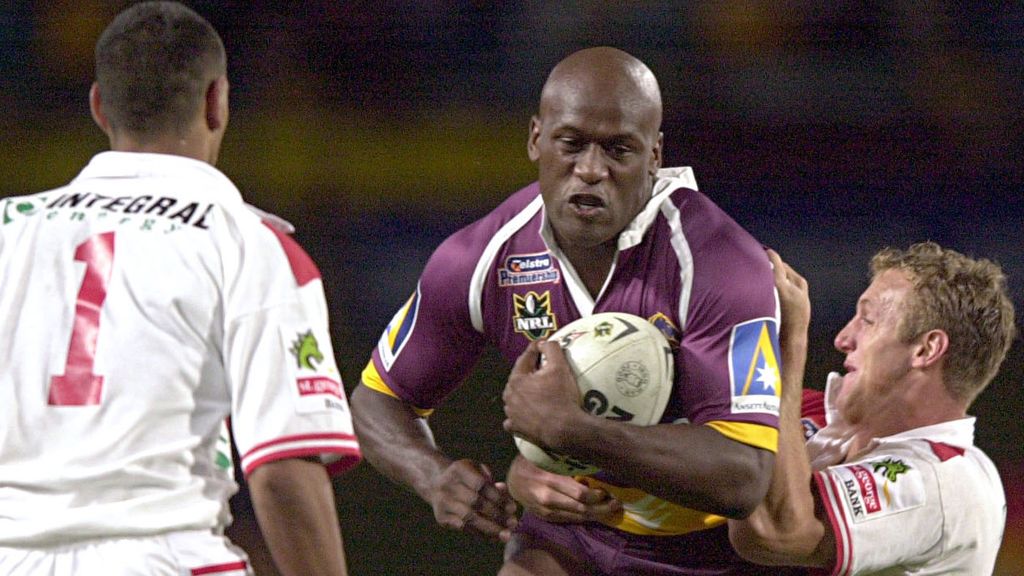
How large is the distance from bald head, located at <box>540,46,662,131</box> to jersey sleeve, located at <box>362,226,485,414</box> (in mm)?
515

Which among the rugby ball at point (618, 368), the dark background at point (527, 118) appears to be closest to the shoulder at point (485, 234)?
the rugby ball at point (618, 368)

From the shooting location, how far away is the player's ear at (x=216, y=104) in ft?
8.80

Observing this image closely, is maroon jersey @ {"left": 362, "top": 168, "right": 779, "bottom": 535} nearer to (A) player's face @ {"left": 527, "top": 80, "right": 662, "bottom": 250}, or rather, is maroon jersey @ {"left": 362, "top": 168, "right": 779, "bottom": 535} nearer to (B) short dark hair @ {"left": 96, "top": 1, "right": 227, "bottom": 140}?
(A) player's face @ {"left": 527, "top": 80, "right": 662, "bottom": 250}

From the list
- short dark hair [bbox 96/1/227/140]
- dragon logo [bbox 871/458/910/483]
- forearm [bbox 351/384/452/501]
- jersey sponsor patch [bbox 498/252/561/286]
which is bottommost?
forearm [bbox 351/384/452/501]

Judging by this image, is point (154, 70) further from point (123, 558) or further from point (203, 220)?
point (123, 558)

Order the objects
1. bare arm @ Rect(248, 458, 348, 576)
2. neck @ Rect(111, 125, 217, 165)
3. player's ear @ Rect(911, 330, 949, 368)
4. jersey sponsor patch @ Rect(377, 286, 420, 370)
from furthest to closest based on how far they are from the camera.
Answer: player's ear @ Rect(911, 330, 949, 368) → jersey sponsor patch @ Rect(377, 286, 420, 370) → neck @ Rect(111, 125, 217, 165) → bare arm @ Rect(248, 458, 348, 576)

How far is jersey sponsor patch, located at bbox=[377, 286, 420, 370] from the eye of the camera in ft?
12.9

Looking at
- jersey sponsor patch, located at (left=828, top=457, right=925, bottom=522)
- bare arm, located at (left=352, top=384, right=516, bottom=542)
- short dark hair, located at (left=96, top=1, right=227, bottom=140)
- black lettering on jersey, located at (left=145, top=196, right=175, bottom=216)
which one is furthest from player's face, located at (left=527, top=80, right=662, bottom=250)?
black lettering on jersey, located at (left=145, top=196, right=175, bottom=216)

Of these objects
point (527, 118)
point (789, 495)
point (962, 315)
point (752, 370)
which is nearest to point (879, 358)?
point (962, 315)

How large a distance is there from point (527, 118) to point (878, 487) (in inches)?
177

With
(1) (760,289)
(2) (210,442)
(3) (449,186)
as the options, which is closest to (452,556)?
(3) (449,186)

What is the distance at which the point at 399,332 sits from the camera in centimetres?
400

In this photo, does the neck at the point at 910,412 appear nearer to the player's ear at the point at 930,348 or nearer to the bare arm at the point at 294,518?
the player's ear at the point at 930,348

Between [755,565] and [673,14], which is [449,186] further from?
[755,565]
